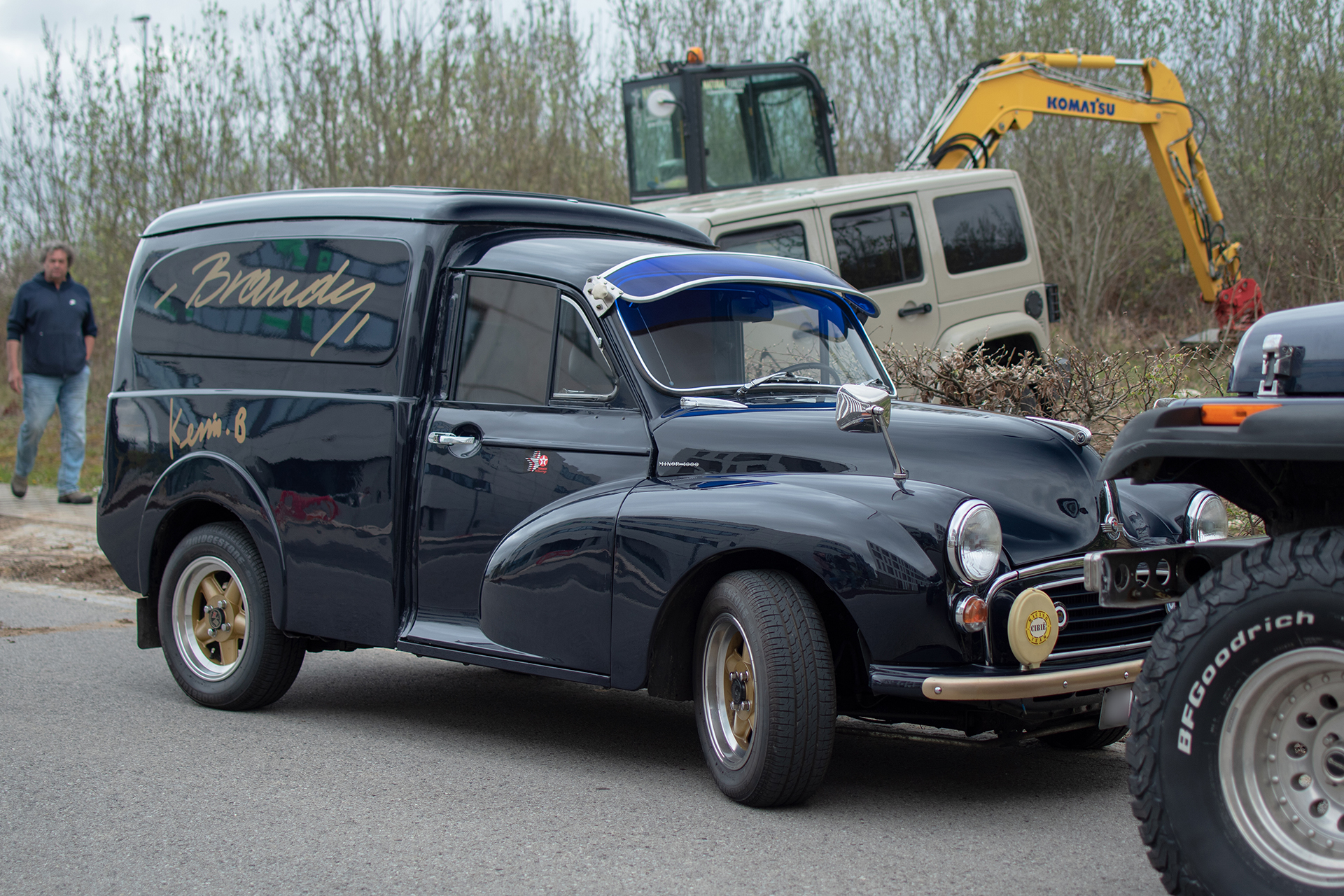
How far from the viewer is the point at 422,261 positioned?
219 inches

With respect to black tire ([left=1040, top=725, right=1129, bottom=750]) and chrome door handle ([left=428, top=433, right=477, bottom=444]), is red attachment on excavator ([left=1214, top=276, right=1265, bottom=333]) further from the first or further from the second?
chrome door handle ([left=428, top=433, right=477, bottom=444])

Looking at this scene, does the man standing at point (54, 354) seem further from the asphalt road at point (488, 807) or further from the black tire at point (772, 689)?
the black tire at point (772, 689)

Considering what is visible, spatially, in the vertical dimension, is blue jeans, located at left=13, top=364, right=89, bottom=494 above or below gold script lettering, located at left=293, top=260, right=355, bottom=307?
below

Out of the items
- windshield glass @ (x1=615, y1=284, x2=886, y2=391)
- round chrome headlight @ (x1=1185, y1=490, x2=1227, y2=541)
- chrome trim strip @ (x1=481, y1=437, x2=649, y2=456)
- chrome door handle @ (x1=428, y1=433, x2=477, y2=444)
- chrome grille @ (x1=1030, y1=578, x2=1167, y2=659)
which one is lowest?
chrome grille @ (x1=1030, y1=578, x2=1167, y2=659)

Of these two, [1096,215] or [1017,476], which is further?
[1096,215]

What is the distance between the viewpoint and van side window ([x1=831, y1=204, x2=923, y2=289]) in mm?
10625

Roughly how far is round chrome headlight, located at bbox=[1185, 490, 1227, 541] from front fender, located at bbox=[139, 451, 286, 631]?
372 centimetres

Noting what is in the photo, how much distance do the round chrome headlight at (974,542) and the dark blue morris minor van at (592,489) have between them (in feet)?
0.03

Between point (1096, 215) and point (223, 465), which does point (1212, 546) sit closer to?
point (223, 465)

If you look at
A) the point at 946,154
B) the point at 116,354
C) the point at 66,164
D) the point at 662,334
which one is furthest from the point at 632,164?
the point at 66,164

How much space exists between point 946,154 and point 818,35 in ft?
37.4

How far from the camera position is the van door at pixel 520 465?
15.8 feet

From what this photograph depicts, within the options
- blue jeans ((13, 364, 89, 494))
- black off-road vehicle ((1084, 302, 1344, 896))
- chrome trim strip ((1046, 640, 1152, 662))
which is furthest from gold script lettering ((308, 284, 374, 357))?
blue jeans ((13, 364, 89, 494))

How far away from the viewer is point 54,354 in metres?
11.7
